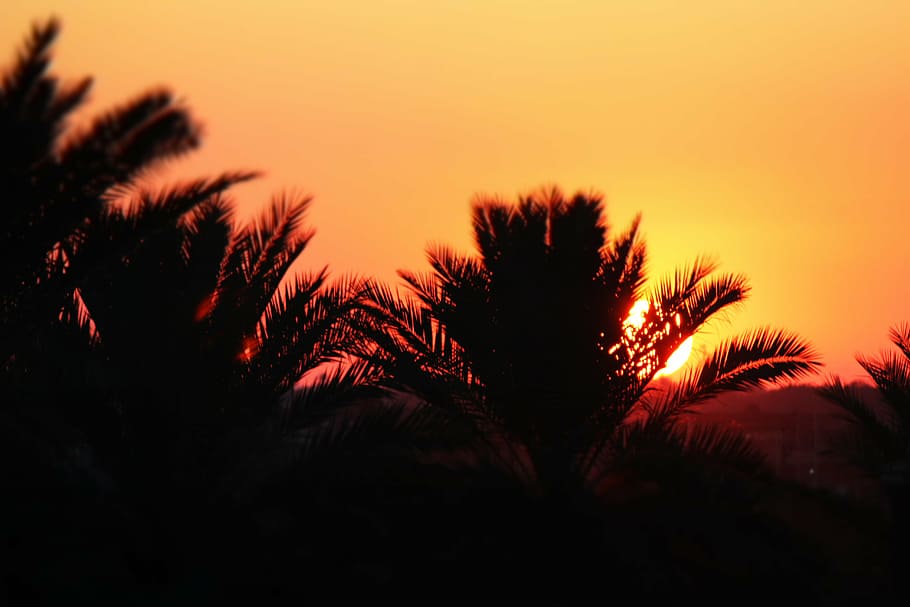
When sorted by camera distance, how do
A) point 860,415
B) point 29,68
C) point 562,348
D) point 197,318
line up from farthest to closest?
point 860,415, point 562,348, point 197,318, point 29,68

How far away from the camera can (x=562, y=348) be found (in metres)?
12.3

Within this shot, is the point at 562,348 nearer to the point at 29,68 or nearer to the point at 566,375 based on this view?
the point at 566,375

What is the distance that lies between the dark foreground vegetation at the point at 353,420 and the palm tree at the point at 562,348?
0.03 metres

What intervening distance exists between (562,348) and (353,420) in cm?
262

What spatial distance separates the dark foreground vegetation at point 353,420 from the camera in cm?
886

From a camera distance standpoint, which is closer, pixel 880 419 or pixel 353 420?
pixel 353 420

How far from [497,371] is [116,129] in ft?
18.5

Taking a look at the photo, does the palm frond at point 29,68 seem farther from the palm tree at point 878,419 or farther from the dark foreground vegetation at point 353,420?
the palm tree at point 878,419

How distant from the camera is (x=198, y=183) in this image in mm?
8922

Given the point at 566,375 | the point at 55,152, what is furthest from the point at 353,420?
the point at 55,152

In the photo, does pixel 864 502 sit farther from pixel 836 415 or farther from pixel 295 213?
pixel 295 213

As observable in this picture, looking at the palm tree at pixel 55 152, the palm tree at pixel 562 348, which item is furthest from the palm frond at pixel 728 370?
the palm tree at pixel 55 152

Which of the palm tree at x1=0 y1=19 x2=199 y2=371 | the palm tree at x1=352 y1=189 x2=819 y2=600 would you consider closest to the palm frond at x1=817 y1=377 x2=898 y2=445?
the palm tree at x1=352 y1=189 x2=819 y2=600

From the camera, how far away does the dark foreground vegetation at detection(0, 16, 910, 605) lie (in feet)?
29.1
